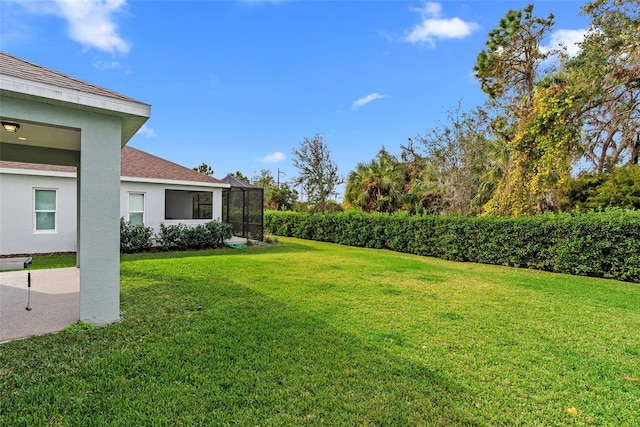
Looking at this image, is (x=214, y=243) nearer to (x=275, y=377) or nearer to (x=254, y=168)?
(x=275, y=377)

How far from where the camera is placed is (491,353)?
3941 mm

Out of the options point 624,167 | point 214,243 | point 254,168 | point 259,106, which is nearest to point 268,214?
point 259,106

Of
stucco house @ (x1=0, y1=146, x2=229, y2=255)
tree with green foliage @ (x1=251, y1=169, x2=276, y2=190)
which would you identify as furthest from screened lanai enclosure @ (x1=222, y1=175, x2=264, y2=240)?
tree with green foliage @ (x1=251, y1=169, x2=276, y2=190)

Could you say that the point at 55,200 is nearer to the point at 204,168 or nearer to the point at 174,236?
the point at 174,236

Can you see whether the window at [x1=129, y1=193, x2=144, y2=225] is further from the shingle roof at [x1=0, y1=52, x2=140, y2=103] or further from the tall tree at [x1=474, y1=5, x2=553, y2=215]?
the tall tree at [x1=474, y1=5, x2=553, y2=215]

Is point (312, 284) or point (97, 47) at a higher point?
point (97, 47)

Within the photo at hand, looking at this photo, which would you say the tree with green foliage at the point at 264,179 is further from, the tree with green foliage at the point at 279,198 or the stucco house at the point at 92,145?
the stucco house at the point at 92,145

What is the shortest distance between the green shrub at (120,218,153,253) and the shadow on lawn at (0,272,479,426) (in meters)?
7.88

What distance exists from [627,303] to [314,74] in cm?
1583

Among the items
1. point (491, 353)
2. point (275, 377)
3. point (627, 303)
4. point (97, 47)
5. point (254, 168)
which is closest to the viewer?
point (275, 377)

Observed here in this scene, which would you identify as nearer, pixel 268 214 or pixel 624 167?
pixel 624 167

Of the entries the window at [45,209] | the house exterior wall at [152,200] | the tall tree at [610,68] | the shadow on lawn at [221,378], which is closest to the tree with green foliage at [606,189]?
the tall tree at [610,68]

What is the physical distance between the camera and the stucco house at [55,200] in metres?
10.4

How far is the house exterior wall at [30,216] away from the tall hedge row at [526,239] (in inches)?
482
